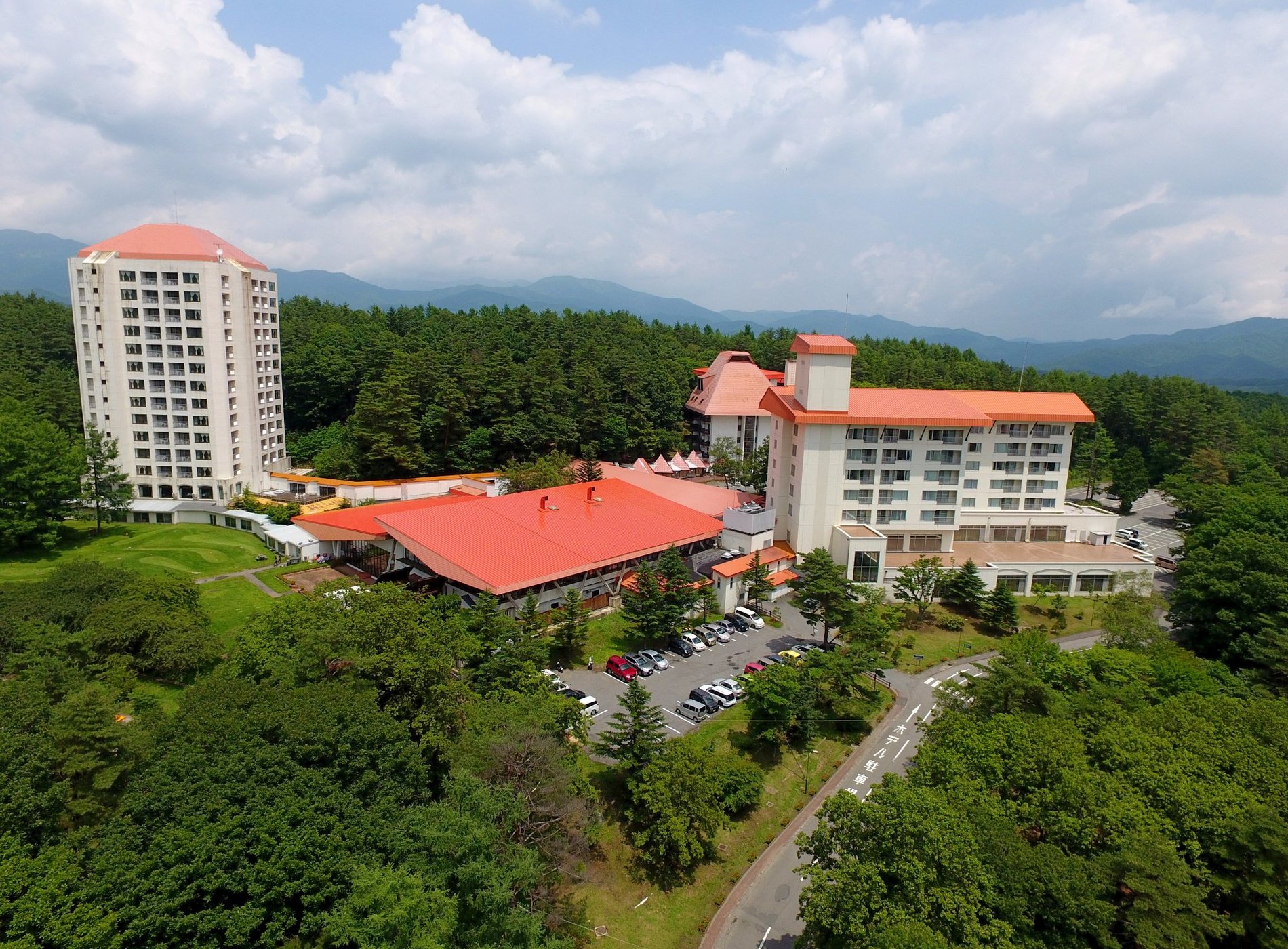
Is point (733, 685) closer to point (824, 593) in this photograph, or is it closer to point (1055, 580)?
point (824, 593)

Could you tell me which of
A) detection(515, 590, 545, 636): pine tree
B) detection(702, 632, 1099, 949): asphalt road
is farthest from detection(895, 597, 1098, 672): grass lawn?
detection(515, 590, 545, 636): pine tree

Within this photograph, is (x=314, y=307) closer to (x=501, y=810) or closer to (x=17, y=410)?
(x=17, y=410)

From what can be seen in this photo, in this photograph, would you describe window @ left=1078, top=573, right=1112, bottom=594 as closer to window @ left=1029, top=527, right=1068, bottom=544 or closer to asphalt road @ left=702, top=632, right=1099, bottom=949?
window @ left=1029, top=527, right=1068, bottom=544

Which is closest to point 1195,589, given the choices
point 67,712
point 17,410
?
point 67,712

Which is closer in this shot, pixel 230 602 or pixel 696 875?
pixel 696 875

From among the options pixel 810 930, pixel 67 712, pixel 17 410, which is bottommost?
pixel 810 930

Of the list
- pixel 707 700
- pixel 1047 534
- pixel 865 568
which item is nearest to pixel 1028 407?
pixel 1047 534

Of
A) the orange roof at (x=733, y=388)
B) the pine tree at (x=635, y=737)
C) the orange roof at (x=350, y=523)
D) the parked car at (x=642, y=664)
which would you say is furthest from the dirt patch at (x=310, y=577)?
the orange roof at (x=733, y=388)
